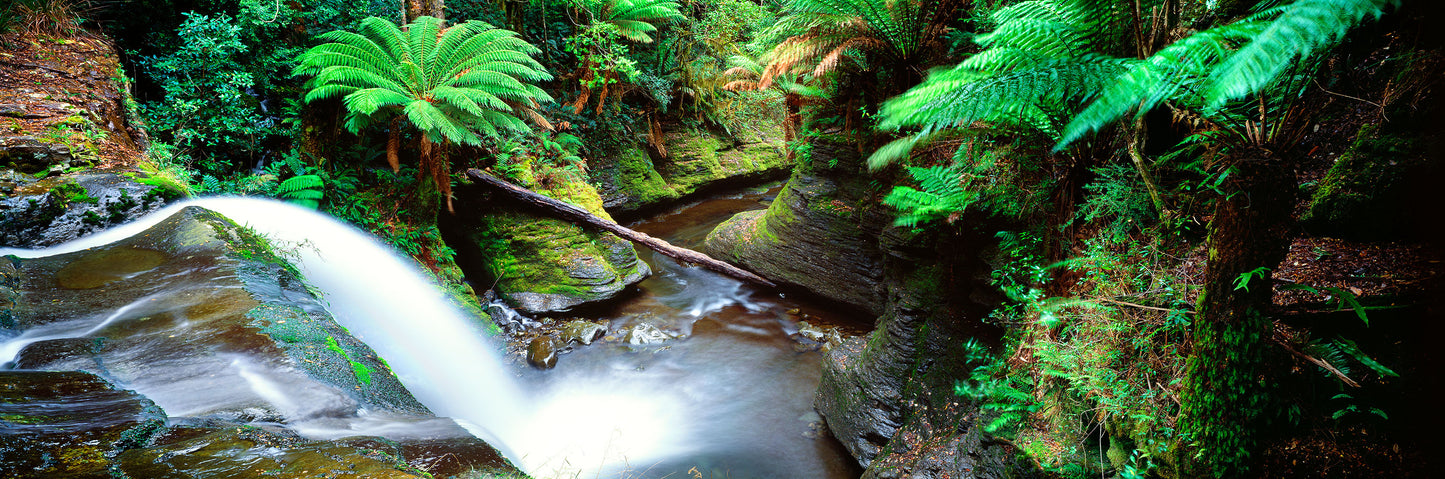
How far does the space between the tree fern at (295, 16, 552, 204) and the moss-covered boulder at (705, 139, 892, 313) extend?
3.14 meters

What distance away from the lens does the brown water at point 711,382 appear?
4.25 metres

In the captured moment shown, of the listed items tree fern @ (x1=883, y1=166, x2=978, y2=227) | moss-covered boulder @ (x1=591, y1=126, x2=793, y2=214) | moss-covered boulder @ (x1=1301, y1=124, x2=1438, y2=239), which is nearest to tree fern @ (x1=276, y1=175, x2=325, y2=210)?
moss-covered boulder @ (x1=591, y1=126, x2=793, y2=214)

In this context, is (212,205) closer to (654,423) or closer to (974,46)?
(654,423)

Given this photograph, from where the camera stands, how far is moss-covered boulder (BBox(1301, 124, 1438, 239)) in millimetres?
1661

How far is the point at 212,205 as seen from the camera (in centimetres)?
461

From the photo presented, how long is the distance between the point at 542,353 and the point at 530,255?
58.2 inches

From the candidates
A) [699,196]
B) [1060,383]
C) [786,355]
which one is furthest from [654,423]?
[699,196]

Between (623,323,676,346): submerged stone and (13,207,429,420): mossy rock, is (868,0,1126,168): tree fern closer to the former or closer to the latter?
(13,207,429,420): mossy rock

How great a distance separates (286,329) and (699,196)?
8.89 m

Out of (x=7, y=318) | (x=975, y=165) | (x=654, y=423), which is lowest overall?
(x=654, y=423)

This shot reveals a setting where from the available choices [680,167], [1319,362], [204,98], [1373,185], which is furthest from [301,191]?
[1373,185]

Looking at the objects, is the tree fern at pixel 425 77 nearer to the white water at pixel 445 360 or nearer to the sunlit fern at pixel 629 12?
the white water at pixel 445 360

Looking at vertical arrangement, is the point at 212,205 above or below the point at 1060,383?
above

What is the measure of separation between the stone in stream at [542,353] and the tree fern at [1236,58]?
498 centimetres
